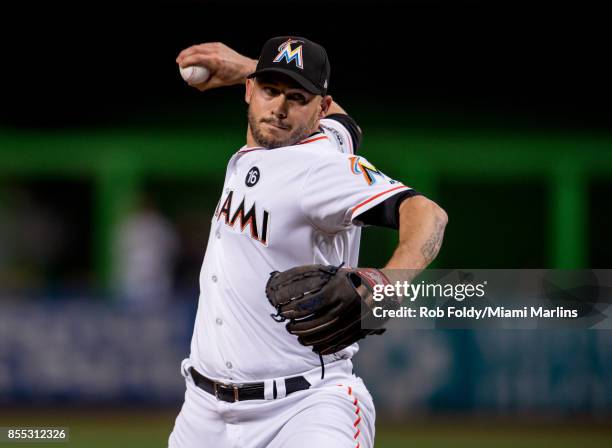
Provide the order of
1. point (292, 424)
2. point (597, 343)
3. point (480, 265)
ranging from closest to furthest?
point (292, 424) < point (597, 343) < point (480, 265)

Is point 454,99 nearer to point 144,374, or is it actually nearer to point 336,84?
point 336,84

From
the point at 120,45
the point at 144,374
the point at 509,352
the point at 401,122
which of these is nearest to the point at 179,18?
the point at 120,45

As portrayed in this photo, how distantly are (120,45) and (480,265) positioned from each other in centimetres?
599

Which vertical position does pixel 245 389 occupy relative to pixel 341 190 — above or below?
below

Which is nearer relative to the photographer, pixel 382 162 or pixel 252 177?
pixel 252 177

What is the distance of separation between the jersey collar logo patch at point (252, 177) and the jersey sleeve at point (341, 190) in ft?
0.87

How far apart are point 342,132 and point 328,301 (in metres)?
1.54

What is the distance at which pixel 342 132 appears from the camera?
4918 millimetres

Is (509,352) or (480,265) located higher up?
(480,265)

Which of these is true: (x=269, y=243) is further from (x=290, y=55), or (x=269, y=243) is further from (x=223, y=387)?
(x=290, y=55)

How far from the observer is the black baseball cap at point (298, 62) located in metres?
4.34

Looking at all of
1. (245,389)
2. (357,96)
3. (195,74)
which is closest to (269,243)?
(245,389)

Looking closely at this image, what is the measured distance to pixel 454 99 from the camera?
1473 centimetres

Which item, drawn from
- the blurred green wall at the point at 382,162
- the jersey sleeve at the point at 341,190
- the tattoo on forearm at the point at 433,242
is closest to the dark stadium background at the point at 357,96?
the blurred green wall at the point at 382,162
